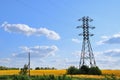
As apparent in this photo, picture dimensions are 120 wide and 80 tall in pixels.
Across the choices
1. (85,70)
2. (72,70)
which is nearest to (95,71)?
(85,70)

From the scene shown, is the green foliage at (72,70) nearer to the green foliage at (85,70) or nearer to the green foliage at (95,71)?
the green foliage at (85,70)

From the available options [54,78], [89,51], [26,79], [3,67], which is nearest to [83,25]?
[89,51]

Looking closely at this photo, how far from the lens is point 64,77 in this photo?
25.8 m

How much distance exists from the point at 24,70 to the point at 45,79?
916 inches

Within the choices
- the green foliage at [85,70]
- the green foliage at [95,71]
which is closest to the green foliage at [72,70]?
the green foliage at [85,70]

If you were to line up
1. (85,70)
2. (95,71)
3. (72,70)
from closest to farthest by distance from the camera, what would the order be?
(95,71) → (85,70) → (72,70)

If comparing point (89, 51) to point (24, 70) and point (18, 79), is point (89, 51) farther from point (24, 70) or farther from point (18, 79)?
point (18, 79)

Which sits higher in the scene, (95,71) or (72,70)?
(72,70)

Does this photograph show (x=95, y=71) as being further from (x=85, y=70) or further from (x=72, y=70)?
(x=72, y=70)

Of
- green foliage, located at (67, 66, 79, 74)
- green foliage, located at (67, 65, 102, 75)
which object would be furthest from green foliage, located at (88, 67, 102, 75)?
green foliage, located at (67, 66, 79, 74)

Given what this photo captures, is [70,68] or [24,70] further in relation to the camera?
[70,68]

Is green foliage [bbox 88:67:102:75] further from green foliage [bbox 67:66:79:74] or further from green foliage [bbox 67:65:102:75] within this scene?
A: green foliage [bbox 67:66:79:74]

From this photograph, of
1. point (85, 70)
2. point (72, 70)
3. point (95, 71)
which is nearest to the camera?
point (95, 71)

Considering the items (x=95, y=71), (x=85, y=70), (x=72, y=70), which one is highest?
(x=72, y=70)
